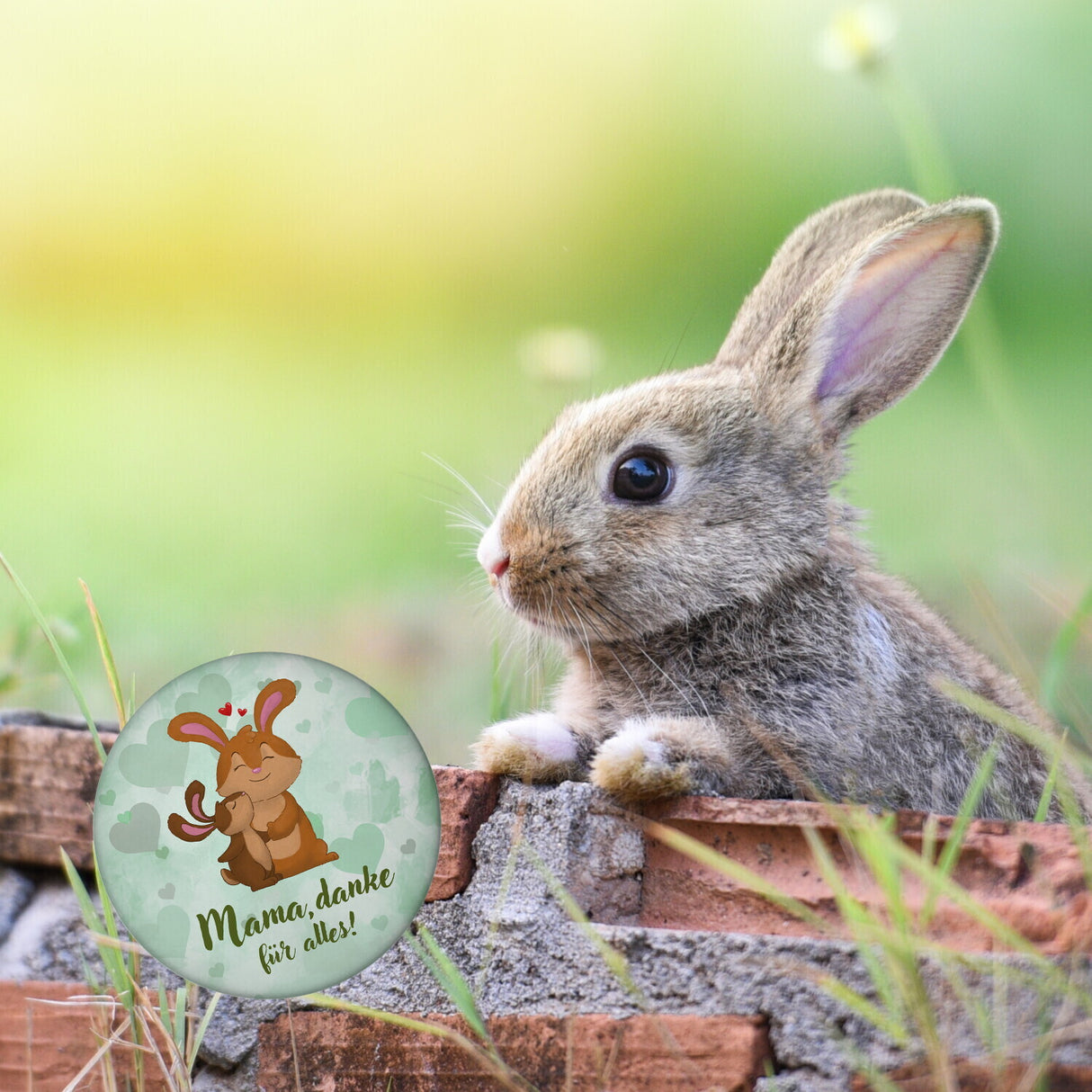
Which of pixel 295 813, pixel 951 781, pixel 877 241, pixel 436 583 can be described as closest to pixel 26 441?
pixel 436 583

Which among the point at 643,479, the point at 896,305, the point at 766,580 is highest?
the point at 896,305

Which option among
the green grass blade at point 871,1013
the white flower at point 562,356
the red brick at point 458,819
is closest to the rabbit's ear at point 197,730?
the red brick at point 458,819

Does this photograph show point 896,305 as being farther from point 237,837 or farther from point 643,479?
point 237,837

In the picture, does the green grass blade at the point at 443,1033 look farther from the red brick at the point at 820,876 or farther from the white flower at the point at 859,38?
the white flower at the point at 859,38

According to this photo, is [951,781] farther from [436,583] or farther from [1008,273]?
[436,583]

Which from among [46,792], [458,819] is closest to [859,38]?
[458,819]

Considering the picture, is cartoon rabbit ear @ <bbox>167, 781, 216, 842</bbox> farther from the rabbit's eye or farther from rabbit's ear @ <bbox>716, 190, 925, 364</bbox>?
rabbit's ear @ <bbox>716, 190, 925, 364</bbox>
